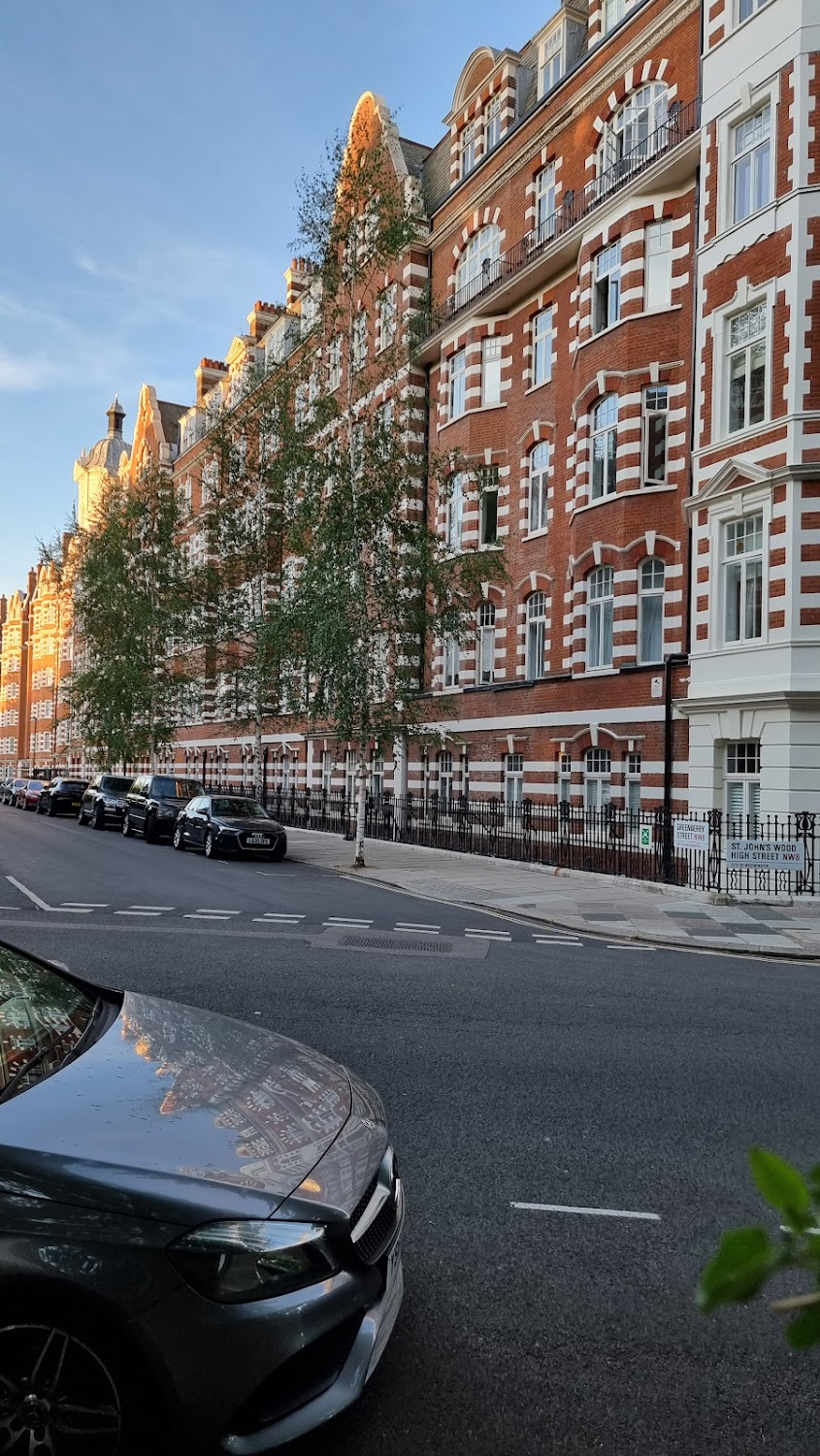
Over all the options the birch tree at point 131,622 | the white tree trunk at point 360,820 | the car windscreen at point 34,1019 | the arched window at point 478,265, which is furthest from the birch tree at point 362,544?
the car windscreen at point 34,1019

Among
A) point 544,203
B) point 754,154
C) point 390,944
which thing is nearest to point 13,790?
point 544,203

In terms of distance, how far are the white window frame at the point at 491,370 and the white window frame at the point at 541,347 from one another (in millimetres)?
1377

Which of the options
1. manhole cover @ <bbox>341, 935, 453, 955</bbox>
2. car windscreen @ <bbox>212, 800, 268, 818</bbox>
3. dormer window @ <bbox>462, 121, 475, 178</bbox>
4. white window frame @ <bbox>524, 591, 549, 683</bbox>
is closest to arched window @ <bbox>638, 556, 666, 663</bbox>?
white window frame @ <bbox>524, 591, 549, 683</bbox>

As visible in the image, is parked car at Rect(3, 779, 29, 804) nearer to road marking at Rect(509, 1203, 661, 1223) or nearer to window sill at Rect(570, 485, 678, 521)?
window sill at Rect(570, 485, 678, 521)

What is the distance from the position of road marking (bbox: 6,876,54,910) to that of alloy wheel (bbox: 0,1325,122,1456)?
11527mm

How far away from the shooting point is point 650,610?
22.7 meters

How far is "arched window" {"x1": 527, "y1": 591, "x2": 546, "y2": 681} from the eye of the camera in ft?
88.6

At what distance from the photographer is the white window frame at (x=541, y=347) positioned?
2706cm

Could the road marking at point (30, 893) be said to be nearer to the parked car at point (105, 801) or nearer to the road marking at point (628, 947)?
the road marking at point (628, 947)

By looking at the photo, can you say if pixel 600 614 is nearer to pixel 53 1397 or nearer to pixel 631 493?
pixel 631 493

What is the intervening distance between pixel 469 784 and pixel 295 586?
9.10 m

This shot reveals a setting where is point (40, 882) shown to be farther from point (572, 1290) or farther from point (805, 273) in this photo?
point (805, 273)

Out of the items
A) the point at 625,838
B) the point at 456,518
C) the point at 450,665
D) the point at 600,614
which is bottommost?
the point at 625,838

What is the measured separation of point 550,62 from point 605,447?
11.9 meters
